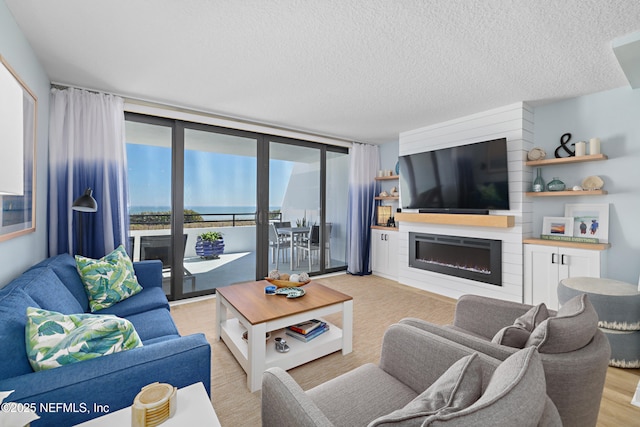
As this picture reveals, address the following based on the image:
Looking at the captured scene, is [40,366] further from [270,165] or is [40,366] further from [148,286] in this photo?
[270,165]

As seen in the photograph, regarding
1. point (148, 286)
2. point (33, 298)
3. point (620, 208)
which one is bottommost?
point (148, 286)

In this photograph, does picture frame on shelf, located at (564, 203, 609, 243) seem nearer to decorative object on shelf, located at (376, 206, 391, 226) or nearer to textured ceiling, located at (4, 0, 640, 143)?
textured ceiling, located at (4, 0, 640, 143)

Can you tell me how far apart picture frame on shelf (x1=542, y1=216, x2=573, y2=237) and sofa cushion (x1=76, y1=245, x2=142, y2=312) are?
4.31m

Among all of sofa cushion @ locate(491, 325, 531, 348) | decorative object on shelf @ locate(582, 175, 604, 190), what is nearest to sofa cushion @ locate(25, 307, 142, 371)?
sofa cushion @ locate(491, 325, 531, 348)

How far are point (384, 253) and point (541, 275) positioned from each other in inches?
87.9

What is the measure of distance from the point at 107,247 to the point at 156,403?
2.59m

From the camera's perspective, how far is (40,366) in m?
1.04

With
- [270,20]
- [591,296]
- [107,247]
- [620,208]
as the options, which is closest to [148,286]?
[107,247]

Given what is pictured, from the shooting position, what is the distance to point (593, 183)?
2.89m

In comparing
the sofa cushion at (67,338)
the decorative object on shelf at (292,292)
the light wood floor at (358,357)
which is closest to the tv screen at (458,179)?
the light wood floor at (358,357)

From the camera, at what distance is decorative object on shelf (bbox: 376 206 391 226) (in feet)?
16.7

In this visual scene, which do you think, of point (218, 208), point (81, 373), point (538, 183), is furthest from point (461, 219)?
point (81, 373)

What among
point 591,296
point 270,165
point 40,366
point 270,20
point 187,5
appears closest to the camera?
point 40,366

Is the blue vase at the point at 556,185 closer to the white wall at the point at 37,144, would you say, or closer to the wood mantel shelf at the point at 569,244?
the wood mantel shelf at the point at 569,244
